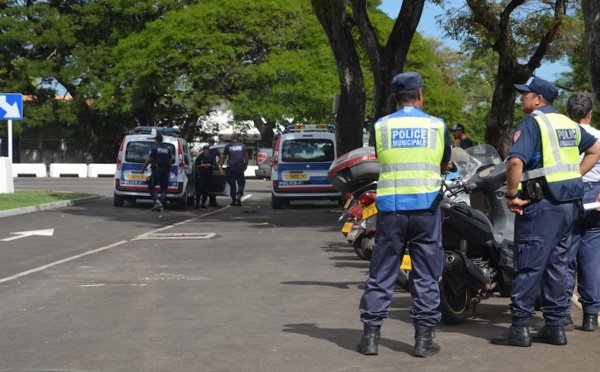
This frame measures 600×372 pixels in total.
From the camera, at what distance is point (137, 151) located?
23688mm

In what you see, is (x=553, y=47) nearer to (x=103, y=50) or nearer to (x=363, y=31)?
(x=363, y=31)

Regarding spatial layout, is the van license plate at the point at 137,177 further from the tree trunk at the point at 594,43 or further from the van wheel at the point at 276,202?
the tree trunk at the point at 594,43

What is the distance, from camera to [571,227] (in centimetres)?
684

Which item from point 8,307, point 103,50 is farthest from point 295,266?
point 103,50

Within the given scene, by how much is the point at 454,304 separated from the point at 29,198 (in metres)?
19.5

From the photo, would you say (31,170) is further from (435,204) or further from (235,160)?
(435,204)

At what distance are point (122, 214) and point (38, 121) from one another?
119ft

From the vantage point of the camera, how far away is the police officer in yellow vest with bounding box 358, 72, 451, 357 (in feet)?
20.6

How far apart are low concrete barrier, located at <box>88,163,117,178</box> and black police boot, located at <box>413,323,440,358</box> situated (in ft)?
150

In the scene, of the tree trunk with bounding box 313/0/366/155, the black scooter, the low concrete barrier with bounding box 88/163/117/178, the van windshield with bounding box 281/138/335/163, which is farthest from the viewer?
the low concrete barrier with bounding box 88/163/117/178

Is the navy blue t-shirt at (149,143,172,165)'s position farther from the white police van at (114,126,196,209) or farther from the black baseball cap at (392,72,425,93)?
the black baseball cap at (392,72,425,93)

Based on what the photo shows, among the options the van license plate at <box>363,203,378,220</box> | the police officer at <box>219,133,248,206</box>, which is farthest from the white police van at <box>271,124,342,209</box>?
the van license plate at <box>363,203,378,220</box>

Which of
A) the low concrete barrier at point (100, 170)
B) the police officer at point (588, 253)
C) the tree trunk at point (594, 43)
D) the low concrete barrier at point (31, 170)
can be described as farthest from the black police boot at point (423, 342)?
the low concrete barrier at point (31, 170)

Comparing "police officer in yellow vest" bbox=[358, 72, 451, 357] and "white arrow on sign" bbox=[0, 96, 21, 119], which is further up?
"white arrow on sign" bbox=[0, 96, 21, 119]
